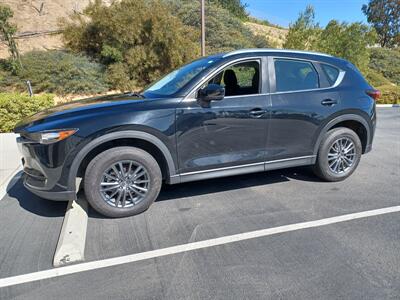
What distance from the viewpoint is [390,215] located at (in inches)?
119

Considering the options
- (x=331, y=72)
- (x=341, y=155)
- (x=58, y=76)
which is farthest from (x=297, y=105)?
(x=58, y=76)

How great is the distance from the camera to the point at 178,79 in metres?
3.49

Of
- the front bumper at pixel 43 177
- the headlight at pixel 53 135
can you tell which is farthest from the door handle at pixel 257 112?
the front bumper at pixel 43 177

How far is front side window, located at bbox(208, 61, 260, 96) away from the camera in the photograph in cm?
345

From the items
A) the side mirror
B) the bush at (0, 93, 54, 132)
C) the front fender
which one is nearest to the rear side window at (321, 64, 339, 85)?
the side mirror

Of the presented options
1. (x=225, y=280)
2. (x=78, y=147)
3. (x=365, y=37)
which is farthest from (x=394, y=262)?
(x=365, y=37)

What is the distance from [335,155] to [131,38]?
12.4 metres

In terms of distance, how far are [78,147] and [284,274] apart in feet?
7.22

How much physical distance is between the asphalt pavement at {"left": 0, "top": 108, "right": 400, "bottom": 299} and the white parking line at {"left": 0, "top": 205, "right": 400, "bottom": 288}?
0.18 feet

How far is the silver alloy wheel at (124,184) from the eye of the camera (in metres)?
2.98

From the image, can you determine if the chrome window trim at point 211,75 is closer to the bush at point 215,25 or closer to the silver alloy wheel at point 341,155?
the silver alloy wheel at point 341,155

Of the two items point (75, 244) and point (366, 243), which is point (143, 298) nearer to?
point (75, 244)

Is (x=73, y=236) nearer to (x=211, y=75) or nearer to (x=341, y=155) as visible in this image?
(x=211, y=75)

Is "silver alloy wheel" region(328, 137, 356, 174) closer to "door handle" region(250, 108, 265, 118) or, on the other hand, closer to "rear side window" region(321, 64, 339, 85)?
"rear side window" region(321, 64, 339, 85)
